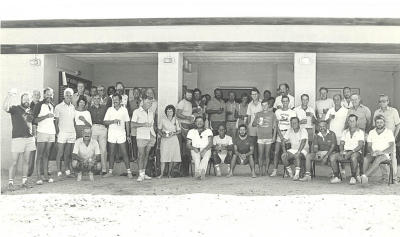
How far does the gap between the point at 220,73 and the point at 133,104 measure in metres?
3.64

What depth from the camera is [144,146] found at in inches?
369

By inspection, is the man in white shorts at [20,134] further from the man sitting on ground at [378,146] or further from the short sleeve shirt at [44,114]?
the man sitting on ground at [378,146]

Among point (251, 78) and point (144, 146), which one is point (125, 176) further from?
point (251, 78)

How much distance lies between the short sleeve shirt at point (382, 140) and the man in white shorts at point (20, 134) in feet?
21.3

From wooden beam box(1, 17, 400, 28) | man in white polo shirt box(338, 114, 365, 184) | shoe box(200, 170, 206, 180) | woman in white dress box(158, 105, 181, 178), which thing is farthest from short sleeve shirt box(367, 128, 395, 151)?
woman in white dress box(158, 105, 181, 178)

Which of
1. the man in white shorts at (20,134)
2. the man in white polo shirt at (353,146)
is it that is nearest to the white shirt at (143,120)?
the man in white shorts at (20,134)

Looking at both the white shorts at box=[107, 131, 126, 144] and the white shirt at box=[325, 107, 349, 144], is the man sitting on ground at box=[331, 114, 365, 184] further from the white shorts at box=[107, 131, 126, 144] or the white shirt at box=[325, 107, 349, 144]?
the white shorts at box=[107, 131, 126, 144]

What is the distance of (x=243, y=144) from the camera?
9.56 meters

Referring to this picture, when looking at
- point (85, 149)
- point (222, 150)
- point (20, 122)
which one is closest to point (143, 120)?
point (85, 149)

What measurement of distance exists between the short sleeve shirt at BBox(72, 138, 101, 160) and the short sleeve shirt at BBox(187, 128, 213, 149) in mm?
1910

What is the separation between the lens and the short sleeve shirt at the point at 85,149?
9.02 metres

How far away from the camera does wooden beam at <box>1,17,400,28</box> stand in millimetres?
10070
